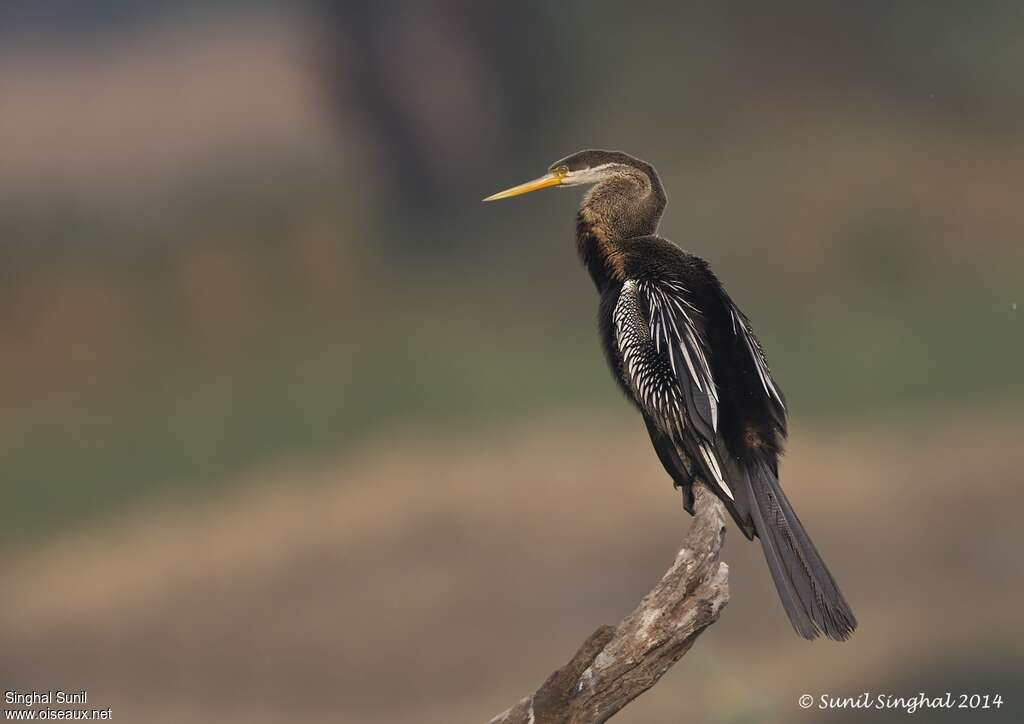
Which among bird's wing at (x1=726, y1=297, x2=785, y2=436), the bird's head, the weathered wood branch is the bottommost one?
the weathered wood branch

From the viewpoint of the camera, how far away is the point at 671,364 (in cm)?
278

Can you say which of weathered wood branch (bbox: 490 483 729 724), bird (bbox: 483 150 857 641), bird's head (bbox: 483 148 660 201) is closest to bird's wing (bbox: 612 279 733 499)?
bird (bbox: 483 150 857 641)

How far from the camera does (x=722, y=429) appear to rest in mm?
2668

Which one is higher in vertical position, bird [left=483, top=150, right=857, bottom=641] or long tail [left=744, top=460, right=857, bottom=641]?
bird [left=483, top=150, right=857, bottom=641]

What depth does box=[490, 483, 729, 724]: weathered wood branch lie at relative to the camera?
208 cm

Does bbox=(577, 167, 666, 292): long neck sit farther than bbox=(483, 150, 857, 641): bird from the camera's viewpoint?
Yes

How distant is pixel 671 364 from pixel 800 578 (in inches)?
24.6

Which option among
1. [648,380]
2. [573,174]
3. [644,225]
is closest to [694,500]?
[648,380]

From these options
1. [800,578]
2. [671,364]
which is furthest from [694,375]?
[800,578]

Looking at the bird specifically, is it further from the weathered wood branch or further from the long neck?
the weathered wood branch

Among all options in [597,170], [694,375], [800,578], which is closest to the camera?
[800,578]

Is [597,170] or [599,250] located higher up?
[597,170]

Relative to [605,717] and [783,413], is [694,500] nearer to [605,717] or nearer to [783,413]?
[783,413]

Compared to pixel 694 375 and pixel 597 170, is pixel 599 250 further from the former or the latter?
pixel 694 375
